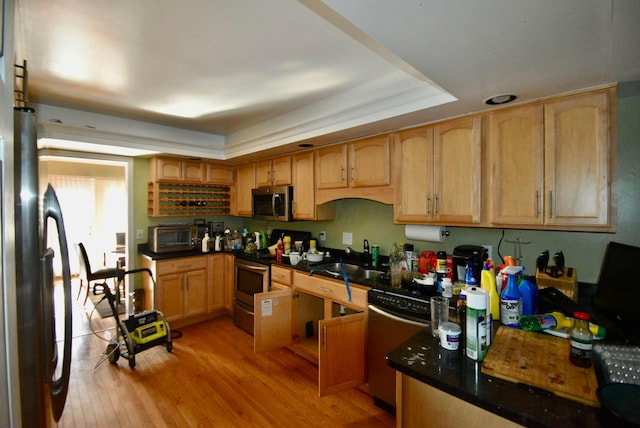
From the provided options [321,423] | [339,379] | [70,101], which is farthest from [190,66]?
[321,423]

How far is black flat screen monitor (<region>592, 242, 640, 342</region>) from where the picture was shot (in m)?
1.31

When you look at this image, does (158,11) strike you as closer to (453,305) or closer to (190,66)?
(190,66)

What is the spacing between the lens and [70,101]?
2.69 m

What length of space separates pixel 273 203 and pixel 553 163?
2611 mm

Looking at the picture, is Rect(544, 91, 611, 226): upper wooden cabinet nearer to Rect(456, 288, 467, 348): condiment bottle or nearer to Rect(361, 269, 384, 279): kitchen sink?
Rect(456, 288, 467, 348): condiment bottle

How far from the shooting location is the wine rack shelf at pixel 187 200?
3.88m

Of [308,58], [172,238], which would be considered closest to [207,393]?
[172,238]

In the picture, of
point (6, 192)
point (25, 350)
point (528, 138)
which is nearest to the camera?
point (6, 192)

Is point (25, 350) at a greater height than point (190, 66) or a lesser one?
lesser

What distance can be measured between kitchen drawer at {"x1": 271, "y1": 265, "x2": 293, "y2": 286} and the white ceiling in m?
1.29

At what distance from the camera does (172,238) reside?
3904 millimetres

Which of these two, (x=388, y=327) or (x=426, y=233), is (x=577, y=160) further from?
(x=388, y=327)

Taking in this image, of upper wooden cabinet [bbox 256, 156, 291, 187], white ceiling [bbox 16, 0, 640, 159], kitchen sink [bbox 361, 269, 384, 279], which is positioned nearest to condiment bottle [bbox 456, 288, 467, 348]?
white ceiling [bbox 16, 0, 640, 159]

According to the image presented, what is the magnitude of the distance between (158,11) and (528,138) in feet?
7.04
